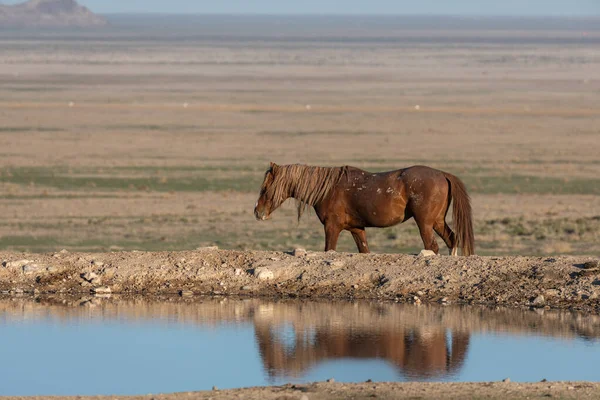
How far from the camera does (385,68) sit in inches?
3976

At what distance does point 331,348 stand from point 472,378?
171 cm

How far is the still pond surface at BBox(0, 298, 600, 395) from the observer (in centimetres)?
1042

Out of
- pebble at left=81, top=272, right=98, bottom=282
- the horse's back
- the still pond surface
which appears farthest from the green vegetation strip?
the still pond surface

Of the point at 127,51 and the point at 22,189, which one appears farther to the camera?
the point at 127,51

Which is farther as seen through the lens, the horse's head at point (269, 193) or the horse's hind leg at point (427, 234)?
the horse's head at point (269, 193)

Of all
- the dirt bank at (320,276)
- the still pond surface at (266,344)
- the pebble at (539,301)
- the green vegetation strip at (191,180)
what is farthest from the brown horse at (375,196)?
the green vegetation strip at (191,180)

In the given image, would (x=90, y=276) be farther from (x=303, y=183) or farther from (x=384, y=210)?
(x=384, y=210)

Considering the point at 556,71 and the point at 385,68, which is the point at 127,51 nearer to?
the point at 385,68

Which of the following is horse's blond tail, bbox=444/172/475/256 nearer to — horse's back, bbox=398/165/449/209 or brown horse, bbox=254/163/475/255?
brown horse, bbox=254/163/475/255

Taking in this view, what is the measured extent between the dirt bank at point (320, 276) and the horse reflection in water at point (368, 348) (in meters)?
1.40

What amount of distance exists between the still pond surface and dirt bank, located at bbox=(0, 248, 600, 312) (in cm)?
36

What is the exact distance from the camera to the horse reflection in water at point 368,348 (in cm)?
1073

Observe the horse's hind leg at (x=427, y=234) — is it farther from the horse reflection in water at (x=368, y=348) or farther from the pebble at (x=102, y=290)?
the pebble at (x=102, y=290)

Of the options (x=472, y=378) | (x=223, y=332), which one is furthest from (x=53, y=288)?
(x=472, y=378)
